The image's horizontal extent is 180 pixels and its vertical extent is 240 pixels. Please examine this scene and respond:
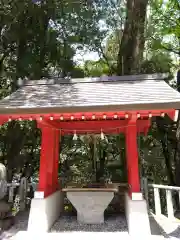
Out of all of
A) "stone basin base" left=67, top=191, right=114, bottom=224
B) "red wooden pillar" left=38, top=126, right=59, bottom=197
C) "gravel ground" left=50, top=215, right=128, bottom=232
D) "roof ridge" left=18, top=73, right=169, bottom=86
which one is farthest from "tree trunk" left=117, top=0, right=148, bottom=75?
"gravel ground" left=50, top=215, right=128, bottom=232

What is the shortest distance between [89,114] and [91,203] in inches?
78.6

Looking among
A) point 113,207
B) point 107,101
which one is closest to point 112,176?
point 113,207

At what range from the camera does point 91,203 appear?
15.7 feet

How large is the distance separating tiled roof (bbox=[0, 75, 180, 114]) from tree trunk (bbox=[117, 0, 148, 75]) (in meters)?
2.42

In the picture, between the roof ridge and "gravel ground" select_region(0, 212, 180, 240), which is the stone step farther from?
the roof ridge

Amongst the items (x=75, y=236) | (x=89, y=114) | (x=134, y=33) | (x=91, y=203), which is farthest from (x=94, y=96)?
(x=134, y=33)

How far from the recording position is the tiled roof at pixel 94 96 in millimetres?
3725

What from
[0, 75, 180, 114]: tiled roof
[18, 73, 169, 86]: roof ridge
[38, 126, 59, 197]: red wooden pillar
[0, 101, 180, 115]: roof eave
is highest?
[18, 73, 169, 86]: roof ridge

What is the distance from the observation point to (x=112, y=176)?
28.2ft

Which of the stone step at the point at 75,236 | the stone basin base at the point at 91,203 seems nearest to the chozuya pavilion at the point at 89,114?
the stone basin base at the point at 91,203

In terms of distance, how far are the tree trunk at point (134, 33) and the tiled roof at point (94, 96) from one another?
2416mm

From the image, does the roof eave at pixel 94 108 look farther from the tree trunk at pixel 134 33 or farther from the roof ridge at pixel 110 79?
the tree trunk at pixel 134 33

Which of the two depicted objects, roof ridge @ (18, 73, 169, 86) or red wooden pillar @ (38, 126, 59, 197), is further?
roof ridge @ (18, 73, 169, 86)

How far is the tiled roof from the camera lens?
12.2ft
